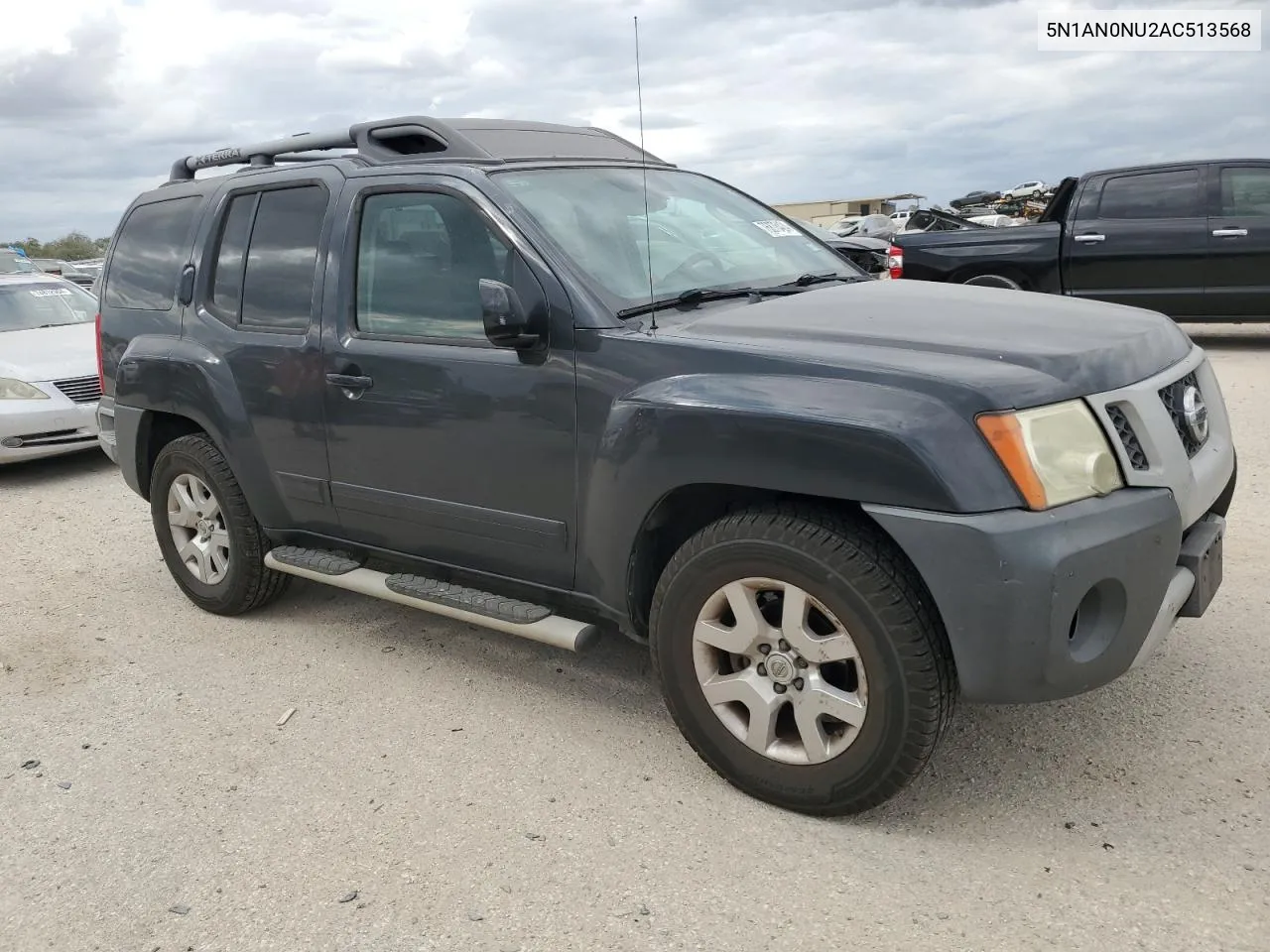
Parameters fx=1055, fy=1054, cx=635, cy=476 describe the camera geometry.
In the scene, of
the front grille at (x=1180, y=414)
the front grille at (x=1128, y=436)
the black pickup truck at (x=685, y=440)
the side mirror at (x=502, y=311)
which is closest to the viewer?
the black pickup truck at (x=685, y=440)

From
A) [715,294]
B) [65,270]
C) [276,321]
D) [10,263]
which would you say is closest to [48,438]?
[276,321]

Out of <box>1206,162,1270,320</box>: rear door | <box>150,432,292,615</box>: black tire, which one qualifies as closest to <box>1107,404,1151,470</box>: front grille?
<box>150,432,292,615</box>: black tire

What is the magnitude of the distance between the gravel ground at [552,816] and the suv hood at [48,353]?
4.27 meters

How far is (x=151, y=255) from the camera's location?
487 centimetres

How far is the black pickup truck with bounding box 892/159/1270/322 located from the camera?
370 inches

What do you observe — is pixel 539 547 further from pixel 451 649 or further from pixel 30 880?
pixel 30 880

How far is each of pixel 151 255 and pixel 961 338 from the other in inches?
149

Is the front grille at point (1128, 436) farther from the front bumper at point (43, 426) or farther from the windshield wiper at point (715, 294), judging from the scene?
the front bumper at point (43, 426)

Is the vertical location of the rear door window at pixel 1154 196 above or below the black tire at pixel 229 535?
above

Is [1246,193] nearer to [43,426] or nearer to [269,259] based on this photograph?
[269,259]

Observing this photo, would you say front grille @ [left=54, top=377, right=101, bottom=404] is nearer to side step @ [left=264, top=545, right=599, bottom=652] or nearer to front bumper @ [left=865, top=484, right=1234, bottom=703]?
side step @ [left=264, top=545, right=599, bottom=652]

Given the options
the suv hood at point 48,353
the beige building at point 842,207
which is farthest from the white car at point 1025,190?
the suv hood at point 48,353

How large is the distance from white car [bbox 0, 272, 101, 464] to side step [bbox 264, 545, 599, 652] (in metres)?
4.26

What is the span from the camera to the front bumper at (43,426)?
7547 millimetres
